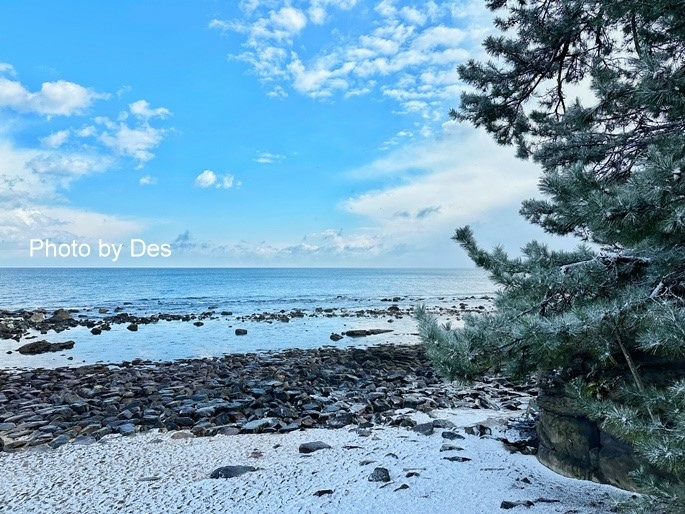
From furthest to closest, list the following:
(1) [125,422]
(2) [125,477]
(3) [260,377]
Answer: (3) [260,377] < (1) [125,422] < (2) [125,477]

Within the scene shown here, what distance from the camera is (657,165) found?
2.23 metres

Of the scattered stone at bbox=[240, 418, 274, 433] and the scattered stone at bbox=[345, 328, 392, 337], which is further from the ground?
the scattered stone at bbox=[240, 418, 274, 433]

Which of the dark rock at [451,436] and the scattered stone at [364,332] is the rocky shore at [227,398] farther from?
the scattered stone at [364,332]

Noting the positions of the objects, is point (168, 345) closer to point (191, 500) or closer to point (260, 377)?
point (260, 377)

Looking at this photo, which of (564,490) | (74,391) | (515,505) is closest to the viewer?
(515,505)

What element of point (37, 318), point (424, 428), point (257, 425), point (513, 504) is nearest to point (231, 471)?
point (257, 425)

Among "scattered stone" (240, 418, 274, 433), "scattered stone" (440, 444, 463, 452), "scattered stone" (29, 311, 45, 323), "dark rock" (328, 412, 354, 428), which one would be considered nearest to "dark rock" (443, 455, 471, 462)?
"scattered stone" (440, 444, 463, 452)

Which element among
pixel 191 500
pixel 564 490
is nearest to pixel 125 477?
pixel 191 500

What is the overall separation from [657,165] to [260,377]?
35.9 feet

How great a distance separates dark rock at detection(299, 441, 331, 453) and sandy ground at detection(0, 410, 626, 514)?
0.49 feet

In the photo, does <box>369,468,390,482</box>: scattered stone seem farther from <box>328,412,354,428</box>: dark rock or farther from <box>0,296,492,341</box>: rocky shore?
<box>0,296,492,341</box>: rocky shore

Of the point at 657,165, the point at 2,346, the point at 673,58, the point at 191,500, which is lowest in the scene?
the point at 2,346

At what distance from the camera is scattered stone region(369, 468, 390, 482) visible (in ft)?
15.1

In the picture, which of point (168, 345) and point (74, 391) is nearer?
point (74, 391)
